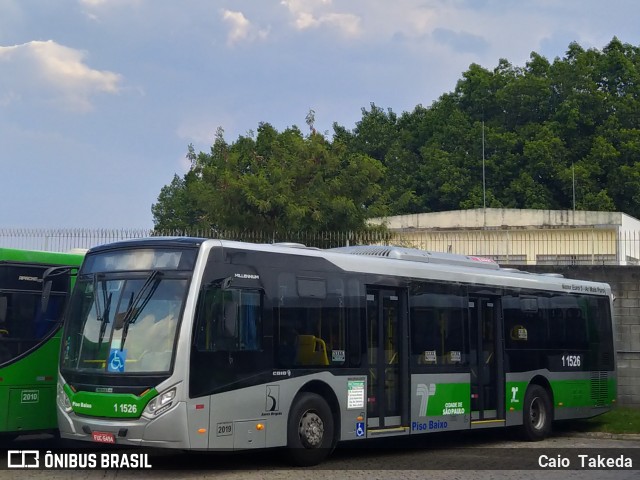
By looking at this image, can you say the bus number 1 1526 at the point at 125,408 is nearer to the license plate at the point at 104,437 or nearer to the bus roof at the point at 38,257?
the license plate at the point at 104,437

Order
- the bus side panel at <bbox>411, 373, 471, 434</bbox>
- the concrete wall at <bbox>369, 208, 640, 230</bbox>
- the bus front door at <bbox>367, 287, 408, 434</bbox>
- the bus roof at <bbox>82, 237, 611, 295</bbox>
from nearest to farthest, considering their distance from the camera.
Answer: the bus roof at <bbox>82, 237, 611, 295</bbox>, the bus front door at <bbox>367, 287, 408, 434</bbox>, the bus side panel at <bbox>411, 373, 471, 434</bbox>, the concrete wall at <bbox>369, 208, 640, 230</bbox>

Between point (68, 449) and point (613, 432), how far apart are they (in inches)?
402

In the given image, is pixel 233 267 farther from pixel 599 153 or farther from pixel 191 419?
pixel 599 153

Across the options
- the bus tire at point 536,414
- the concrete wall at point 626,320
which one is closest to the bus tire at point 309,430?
the bus tire at point 536,414

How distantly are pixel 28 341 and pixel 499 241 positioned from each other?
17188 millimetres

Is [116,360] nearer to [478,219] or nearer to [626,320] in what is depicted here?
[626,320]

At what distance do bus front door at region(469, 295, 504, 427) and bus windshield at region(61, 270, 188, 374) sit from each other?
656cm

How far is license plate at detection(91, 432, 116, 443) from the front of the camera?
1245 cm

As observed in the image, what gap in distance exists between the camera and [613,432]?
1959 centimetres

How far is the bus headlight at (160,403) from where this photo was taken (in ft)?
40.2

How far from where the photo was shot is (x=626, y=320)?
2300cm

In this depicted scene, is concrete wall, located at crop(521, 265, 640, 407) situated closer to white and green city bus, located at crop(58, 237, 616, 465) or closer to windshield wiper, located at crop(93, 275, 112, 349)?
white and green city bus, located at crop(58, 237, 616, 465)
